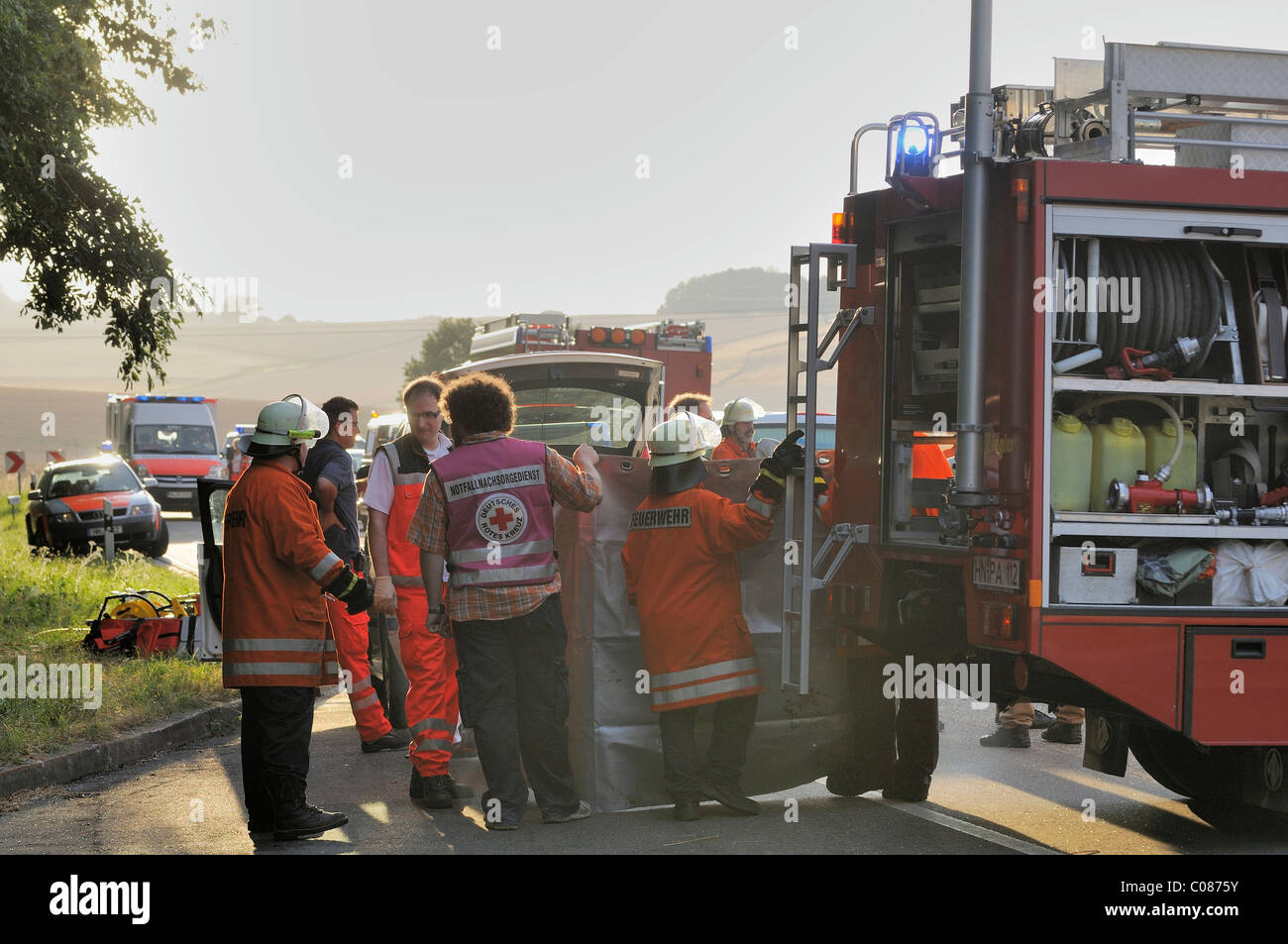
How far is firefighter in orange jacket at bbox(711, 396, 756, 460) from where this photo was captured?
10.8 meters

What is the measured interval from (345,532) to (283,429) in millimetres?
2006

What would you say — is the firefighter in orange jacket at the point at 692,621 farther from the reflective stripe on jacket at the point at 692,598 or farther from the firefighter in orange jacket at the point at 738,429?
the firefighter in orange jacket at the point at 738,429

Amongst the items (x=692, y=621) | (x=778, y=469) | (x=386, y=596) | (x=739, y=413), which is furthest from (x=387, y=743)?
(x=778, y=469)

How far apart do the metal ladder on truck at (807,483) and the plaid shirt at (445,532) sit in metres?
0.95

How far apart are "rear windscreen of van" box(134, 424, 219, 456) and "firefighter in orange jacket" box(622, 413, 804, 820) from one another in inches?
1113

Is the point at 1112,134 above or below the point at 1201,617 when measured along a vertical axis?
above

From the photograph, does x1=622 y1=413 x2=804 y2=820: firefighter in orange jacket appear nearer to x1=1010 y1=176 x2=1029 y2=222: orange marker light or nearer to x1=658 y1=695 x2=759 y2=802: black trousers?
x1=658 y1=695 x2=759 y2=802: black trousers

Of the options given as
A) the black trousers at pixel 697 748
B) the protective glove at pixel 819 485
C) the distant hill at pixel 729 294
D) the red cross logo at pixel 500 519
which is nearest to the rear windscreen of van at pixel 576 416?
the protective glove at pixel 819 485

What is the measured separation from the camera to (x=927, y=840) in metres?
6.87

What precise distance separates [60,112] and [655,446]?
799 cm

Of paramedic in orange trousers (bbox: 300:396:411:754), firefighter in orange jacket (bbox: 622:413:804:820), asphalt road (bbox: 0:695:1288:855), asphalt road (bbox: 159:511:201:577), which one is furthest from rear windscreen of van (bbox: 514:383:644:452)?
asphalt road (bbox: 159:511:201:577)

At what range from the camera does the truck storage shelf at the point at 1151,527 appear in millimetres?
6316
